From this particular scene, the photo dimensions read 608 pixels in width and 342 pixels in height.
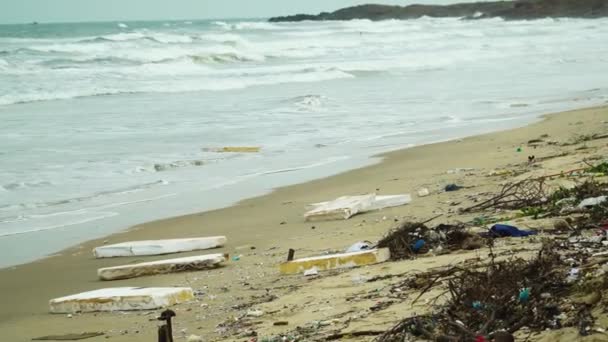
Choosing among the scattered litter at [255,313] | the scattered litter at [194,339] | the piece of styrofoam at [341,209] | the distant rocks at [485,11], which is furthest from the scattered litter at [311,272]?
the distant rocks at [485,11]

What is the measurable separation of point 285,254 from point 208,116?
1198 cm

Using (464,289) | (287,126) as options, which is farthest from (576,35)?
(464,289)

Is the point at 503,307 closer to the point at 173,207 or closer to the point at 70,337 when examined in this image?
the point at 70,337

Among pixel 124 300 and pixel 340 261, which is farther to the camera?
pixel 340 261

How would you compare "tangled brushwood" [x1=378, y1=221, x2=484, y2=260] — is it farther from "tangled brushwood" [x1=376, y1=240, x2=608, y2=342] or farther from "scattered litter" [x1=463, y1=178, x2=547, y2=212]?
"tangled brushwood" [x1=376, y1=240, x2=608, y2=342]

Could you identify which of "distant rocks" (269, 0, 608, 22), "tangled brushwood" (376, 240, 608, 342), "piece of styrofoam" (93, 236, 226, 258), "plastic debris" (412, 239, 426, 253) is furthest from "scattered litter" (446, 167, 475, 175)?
"distant rocks" (269, 0, 608, 22)

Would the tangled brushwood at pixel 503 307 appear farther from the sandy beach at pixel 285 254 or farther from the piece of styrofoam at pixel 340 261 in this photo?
the piece of styrofoam at pixel 340 261

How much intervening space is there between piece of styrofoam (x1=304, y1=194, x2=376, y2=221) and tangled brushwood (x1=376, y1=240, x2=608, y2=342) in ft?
13.7

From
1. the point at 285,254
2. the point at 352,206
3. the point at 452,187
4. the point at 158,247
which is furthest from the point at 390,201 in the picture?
the point at 158,247

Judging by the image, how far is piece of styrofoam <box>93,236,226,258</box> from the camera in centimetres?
772

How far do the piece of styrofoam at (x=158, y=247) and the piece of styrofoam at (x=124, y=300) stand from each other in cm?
179

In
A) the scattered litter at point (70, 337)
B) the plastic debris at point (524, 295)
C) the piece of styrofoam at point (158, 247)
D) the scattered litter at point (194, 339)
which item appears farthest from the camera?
the piece of styrofoam at point (158, 247)

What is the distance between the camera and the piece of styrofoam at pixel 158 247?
772cm

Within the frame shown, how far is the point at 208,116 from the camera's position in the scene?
1877 cm
